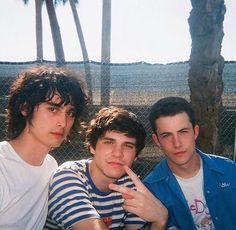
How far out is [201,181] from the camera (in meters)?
3.41

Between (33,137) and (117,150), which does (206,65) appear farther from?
(33,137)

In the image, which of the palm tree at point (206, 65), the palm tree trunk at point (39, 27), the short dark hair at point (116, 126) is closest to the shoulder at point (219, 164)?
the short dark hair at point (116, 126)

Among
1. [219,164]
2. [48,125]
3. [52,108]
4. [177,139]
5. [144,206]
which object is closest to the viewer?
[144,206]

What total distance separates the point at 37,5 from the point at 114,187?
53.7 feet

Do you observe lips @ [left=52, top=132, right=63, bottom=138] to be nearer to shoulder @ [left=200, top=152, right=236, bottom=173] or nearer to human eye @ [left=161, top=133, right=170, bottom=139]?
human eye @ [left=161, top=133, right=170, bottom=139]

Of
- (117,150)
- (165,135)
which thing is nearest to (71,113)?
(117,150)

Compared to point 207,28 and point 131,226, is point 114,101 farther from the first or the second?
point 131,226

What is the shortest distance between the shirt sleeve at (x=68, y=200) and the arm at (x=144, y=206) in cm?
24

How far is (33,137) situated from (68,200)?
609 millimetres

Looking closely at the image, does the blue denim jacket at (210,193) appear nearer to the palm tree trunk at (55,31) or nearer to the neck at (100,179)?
the neck at (100,179)

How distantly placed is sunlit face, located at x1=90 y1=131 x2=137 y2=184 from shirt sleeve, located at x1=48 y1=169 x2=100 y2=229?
226mm

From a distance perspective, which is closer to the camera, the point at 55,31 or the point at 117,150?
the point at 117,150

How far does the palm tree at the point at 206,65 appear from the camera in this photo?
532cm

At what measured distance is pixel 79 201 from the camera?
2.39m
